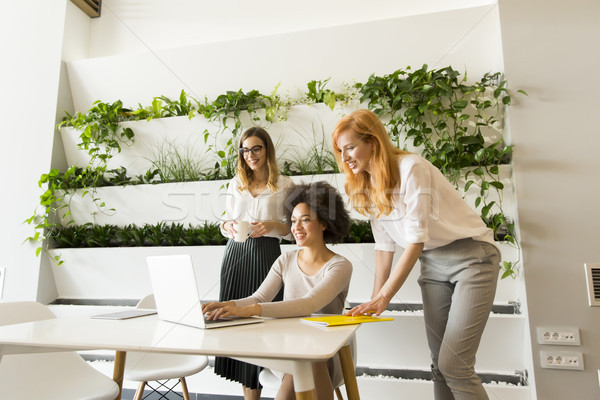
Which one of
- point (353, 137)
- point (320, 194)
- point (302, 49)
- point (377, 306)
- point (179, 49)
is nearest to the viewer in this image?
point (377, 306)

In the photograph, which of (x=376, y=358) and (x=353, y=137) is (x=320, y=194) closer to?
(x=353, y=137)

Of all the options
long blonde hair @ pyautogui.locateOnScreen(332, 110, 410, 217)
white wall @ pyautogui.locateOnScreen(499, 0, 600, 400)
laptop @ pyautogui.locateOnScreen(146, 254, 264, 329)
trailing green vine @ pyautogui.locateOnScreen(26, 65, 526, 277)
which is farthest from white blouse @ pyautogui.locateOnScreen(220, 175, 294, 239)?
white wall @ pyautogui.locateOnScreen(499, 0, 600, 400)

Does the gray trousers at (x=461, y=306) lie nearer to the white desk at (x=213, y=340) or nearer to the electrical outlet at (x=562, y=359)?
the white desk at (x=213, y=340)

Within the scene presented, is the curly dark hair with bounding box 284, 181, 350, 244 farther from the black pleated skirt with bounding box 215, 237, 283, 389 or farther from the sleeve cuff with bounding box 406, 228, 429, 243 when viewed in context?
the sleeve cuff with bounding box 406, 228, 429, 243

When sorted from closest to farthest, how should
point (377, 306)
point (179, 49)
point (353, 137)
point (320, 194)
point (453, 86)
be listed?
point (377, 306) → point (353, 137) → point (320, 194) → point (453, 86) → point (179, 49)

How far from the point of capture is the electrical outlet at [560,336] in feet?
6.88

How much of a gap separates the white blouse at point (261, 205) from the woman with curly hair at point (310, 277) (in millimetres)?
203

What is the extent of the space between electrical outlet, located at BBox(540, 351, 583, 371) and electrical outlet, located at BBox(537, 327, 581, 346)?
0.16ft

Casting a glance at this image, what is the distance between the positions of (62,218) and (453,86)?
2.92 metres

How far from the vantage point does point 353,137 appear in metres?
1.49

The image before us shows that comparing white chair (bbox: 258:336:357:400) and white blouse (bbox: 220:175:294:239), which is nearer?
white chair (bbox: 258:336:357:400)

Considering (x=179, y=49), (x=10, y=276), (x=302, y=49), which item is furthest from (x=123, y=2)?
(x=10, y=276)

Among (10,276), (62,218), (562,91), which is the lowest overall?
(10,276)

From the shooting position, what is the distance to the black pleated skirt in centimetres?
201
